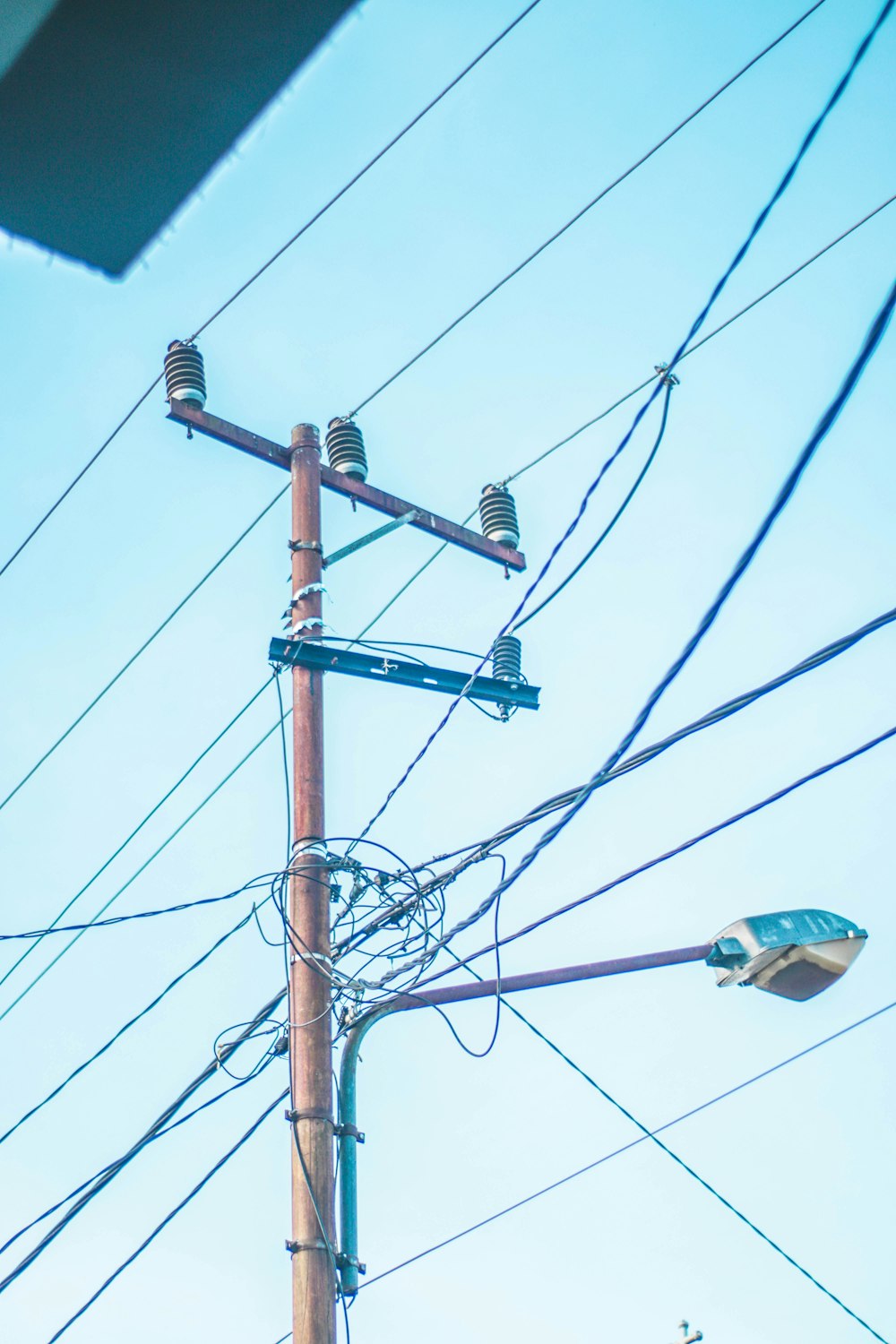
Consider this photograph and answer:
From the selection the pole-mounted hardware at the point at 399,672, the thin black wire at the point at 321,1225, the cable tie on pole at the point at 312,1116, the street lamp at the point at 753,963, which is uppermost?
the pole-mounted hardware at the point at 399,672

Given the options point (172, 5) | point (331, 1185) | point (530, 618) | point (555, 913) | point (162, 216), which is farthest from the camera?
point (530, 618)

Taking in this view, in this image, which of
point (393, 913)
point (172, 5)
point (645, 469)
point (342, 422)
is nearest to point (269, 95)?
point (172, 5)

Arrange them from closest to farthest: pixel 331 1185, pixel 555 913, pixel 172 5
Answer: pixel 172 5 < pixel 331 1185 < pixel 555 913

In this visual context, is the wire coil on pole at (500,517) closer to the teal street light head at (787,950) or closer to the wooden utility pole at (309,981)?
the wooden utility pole at (309,981)

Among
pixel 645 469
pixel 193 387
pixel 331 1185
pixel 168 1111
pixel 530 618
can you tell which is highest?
pixel 193 387

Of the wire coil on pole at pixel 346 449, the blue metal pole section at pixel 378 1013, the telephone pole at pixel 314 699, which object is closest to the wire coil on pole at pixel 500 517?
the telephone pole at pixel 314 699

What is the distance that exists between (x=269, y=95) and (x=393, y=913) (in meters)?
6.49

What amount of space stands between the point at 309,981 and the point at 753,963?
2.22m

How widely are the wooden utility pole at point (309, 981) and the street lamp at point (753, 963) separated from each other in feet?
0.68

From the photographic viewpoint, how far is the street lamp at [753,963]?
22.5 feet

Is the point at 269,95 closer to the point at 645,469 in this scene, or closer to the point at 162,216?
the point at 162,216

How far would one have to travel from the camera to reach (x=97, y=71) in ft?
4.25

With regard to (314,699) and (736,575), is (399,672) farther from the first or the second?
(736,575)

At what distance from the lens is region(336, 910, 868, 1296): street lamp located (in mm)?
6855
